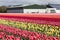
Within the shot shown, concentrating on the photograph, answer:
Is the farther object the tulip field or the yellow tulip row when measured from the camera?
the yellow tulip row

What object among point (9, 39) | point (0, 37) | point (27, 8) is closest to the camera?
point (9, 39)

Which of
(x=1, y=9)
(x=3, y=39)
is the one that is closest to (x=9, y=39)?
(x=3, y=39)

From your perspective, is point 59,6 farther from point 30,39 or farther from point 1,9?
point 30,39

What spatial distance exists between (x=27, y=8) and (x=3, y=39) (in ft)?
152

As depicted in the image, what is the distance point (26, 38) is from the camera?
20.1 feet

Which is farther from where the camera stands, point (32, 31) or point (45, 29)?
point (45, 29)

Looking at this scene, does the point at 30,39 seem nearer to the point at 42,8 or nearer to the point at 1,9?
the point at 42,8

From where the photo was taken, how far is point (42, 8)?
5394cm

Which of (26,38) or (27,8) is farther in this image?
(27,8)

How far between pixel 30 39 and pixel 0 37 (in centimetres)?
91

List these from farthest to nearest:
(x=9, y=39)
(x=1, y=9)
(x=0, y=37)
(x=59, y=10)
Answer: (x=1, y=9)
(x=59, y=10)
(x=0, y=37)
(x=9, y=39)

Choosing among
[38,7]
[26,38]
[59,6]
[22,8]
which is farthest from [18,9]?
[26,38]

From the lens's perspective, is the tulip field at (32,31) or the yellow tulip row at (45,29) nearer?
the tulip field at (32,31)

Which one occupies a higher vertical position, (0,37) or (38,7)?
(0,37)
